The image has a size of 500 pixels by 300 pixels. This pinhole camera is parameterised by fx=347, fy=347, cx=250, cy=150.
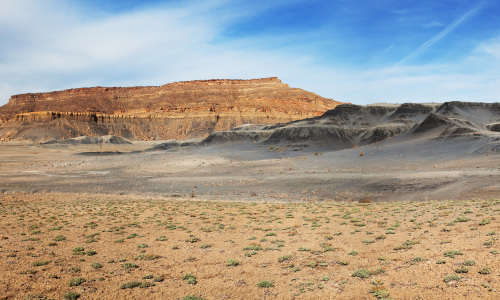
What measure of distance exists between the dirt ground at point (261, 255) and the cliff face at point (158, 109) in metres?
126

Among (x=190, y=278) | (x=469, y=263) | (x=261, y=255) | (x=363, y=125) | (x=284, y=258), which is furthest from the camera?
(x=363, y=125)

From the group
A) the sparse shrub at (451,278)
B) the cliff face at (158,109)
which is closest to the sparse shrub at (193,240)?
the sparse shrub at (451,278)

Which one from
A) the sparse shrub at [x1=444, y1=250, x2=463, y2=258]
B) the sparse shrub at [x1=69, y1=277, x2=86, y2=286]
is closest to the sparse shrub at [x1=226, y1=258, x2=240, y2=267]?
the sparse shrub at [x1=69, y1=277, x2=86, y2=286]

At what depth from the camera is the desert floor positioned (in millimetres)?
8508

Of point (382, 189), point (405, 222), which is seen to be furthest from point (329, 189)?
point (405, 222)

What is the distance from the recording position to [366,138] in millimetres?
72375

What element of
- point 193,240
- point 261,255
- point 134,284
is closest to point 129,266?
point 134,284

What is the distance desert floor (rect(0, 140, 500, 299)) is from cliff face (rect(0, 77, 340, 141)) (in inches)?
4619

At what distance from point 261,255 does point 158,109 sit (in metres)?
157

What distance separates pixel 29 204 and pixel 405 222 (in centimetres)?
2408

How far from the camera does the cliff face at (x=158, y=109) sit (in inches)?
5709

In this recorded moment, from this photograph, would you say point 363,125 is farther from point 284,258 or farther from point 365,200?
point 284,258

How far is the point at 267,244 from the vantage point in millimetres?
13031

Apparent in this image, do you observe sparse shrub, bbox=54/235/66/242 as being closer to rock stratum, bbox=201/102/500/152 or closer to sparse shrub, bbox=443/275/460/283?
sparse shrub, bbox=443/275/460/283
